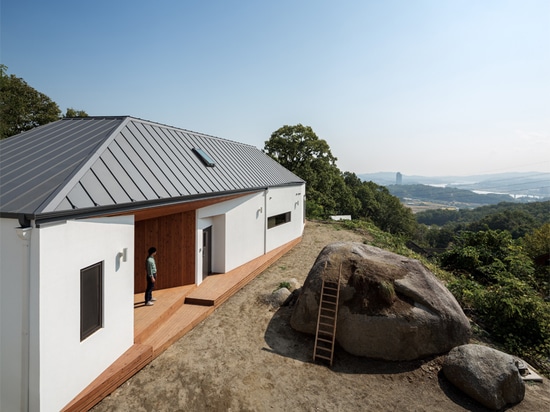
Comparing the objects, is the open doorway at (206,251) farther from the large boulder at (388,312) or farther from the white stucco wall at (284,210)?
the large boulder at (388,312)

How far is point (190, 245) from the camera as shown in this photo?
10.3 meters

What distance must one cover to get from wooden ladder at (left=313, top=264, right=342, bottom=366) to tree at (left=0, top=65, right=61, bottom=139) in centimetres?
3193

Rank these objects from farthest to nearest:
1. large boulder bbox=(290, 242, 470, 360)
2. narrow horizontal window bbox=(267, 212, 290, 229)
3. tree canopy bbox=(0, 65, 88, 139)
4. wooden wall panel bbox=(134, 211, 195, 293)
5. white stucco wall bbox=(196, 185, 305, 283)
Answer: tree canopy bbox=(0, 65, 88, 139)
narrow horizontal window bbox=(267, 212, 290, 229)
white stucco wall bbox=(196, 185, 305, 283)
wooden wall panel bbox=(134, 211, 195, 293)
large boulder bbox=(290, 242, 470, 360)

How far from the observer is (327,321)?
786cm

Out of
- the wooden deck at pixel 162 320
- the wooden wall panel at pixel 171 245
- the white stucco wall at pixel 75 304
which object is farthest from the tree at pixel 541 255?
the white stucco wall at pixel 75 304

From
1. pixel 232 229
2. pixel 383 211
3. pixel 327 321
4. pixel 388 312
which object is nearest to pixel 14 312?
pixel 327 321

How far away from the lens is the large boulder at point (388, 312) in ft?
23.5

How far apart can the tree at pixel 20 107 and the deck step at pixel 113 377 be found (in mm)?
29658

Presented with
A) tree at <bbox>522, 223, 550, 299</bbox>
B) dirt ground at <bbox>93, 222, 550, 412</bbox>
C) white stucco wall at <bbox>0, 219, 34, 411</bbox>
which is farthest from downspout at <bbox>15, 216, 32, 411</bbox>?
tree at <bbox>522, 223, 550, 299</bbox>

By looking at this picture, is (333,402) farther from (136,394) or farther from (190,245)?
(190,245)

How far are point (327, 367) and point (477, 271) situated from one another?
501 inches

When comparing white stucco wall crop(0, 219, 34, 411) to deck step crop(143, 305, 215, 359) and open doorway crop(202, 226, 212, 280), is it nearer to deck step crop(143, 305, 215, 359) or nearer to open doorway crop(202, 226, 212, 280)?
deck step crop(143, 305, 215, 359)

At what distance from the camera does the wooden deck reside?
18.4 ft

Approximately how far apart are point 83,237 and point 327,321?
20.1 feet
